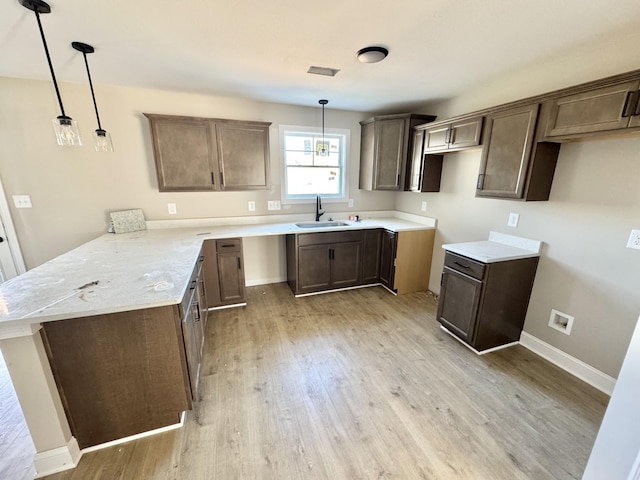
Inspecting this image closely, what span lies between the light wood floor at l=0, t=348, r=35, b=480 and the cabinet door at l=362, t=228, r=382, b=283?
3.17m

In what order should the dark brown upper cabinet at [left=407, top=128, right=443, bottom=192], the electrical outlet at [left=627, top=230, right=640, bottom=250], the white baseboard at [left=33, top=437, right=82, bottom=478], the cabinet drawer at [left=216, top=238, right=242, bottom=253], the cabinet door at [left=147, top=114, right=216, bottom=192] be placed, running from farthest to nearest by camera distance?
the dark brown upper cabinet at [left=407, top=128, right=443, bottom=192] → the cabinet drawer at [left=216, top=238, right=242, bottom=253] → the cabinet door at [left=147, top=114, right=216, bottom=192] → the electrical outlet at [left=627, top=230, right=640, bottom=250] → the white baseboard at [left=33, top=437, right=82, bottom=478]

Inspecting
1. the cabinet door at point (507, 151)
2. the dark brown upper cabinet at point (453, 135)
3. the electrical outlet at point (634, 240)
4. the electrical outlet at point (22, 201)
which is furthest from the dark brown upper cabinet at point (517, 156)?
the electrical outlet at point (22, 201)

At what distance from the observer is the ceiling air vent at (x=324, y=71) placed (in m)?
2.20

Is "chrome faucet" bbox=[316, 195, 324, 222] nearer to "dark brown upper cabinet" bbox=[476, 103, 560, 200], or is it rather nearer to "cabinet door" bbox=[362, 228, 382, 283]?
"cabinet door" bbox=[362, 228, 382, 283]

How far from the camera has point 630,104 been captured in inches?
58.5

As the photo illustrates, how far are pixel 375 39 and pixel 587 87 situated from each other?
54.3 inches

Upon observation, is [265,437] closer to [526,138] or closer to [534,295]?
[534,295]

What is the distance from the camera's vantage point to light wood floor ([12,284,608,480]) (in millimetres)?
1400

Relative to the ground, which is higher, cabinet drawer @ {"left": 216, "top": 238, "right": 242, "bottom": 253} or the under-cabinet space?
cabinet drawer @ {"left": 216, "top": 238, "right": 242, "bottom": 253}

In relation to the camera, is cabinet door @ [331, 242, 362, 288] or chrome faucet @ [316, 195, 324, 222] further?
chrome faucet @ [316, 195, 324, 222]

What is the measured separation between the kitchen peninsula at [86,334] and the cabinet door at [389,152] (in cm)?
270

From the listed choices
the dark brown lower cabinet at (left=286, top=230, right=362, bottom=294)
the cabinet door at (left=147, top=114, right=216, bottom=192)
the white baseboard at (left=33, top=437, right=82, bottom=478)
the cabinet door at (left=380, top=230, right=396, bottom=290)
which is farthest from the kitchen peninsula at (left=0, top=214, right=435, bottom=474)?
the cabinet door at (left=380, top=230, right=396, bottom=290)

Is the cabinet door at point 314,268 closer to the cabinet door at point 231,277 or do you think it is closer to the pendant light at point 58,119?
→ the cabinet door at point 231,277

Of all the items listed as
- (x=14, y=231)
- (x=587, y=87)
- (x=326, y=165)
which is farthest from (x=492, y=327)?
(x=14, y=231)
